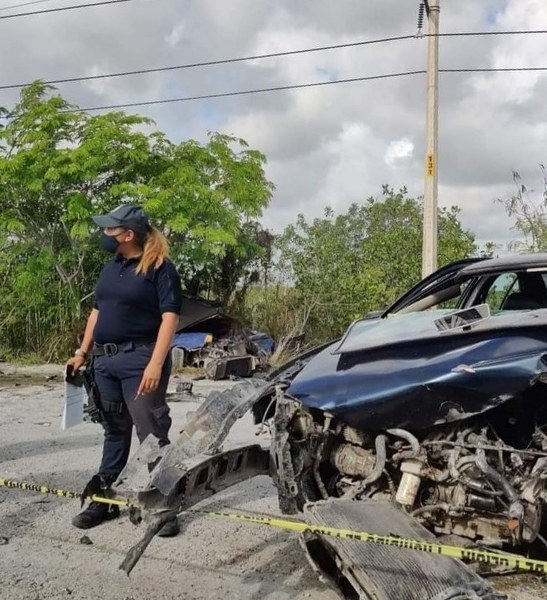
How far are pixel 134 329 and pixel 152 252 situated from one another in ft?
1.38

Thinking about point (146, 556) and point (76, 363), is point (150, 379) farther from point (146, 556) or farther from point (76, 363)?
point (146, 556)

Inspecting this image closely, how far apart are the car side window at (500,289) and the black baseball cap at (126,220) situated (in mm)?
2124

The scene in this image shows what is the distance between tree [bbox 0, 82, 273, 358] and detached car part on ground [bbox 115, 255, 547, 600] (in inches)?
361

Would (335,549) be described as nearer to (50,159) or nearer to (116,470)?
(116,470)

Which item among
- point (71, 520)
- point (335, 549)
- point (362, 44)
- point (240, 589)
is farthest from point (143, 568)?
point (362, 44)

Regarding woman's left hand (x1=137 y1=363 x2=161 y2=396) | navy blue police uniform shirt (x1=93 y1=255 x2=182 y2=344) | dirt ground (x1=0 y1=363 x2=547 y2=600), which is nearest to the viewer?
dirt ground (x1=0 y1=363 x2=547 y2=600)

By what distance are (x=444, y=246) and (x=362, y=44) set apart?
4235mm

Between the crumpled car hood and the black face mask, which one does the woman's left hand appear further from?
the crumpled car hood

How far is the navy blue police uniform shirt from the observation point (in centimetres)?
367

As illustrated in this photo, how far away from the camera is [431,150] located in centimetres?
1099

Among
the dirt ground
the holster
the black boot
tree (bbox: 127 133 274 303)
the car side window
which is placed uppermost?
tree (bbox: 127 133 274 303)

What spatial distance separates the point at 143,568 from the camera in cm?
330

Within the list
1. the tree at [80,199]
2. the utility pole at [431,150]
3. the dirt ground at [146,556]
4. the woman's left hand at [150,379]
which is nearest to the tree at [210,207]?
the tree at [80,199]

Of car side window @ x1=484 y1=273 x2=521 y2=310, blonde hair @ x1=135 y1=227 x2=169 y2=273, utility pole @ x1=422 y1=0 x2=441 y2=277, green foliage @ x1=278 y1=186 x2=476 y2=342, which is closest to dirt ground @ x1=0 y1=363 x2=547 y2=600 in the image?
blonde hair @ x1=135 y1=227 x2=169 y2=273
